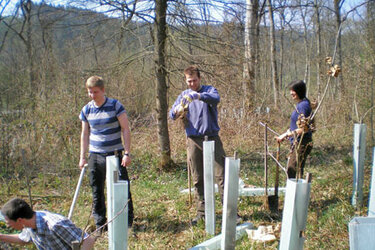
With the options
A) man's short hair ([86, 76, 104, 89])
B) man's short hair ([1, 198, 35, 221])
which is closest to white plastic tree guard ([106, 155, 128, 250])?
man's short hair ([1, 198, 35, 221])

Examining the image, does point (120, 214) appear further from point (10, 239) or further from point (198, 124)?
point (198, 124)

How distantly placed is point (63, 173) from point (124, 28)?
314 centimetres

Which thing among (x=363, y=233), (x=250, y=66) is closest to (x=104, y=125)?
(x=363, y=233)

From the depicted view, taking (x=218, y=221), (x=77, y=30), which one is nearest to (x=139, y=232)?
(x=218, y=221)

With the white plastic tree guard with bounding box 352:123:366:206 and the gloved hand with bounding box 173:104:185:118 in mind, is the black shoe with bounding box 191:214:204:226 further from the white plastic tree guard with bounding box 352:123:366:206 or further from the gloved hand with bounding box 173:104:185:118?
the white plastic tree guard with bounding box 352:123:366:206

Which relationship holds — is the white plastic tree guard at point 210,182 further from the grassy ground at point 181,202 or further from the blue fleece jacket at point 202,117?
the blue fleece jacket at point 202,117

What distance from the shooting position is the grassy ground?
3.78 metres

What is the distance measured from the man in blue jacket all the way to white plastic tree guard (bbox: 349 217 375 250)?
261cm

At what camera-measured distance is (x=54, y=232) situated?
2.64 metres

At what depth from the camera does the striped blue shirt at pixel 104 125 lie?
→ 155 inches

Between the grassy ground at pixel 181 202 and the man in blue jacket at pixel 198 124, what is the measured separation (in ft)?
1.65

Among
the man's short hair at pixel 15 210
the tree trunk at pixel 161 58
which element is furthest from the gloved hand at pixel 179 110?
the tree trunk at pixel 161 58

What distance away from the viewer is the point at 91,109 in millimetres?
4000

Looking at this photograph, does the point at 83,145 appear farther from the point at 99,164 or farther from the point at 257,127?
the point at 257,127
